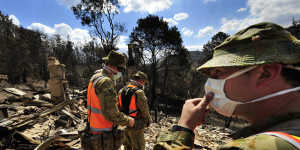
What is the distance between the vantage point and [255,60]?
827 millimetres

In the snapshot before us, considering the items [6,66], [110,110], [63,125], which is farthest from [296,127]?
[6,66]

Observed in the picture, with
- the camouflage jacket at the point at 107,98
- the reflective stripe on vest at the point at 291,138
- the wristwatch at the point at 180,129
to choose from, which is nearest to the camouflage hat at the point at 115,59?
the camouflage jacket at the point at 107,98

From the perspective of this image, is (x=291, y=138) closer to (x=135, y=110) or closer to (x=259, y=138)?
(x=259, y=138)

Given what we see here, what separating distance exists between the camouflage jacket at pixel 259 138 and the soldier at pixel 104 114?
4.88ft

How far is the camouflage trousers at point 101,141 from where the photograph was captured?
2.47 meters

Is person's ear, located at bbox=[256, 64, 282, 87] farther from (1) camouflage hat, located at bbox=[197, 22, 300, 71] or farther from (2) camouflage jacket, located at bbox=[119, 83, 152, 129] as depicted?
(2) camouflage jacket, located at bbox=[119, 83, 152, 129]

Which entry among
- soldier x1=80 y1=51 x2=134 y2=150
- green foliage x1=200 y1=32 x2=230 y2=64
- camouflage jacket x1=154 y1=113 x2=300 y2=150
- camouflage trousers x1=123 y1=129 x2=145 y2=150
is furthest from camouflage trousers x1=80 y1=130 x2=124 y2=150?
green foliage x1=200 y1=32 x2=230 y2=64

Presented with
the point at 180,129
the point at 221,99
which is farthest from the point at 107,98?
the point at 221,99

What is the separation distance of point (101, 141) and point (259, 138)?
8.11 ft

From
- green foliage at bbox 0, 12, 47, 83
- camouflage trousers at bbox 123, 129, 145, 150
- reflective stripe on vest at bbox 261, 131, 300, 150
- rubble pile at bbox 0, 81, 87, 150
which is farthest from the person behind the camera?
green foliage at bbox 0, 12, 47, 83

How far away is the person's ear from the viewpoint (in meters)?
0.83

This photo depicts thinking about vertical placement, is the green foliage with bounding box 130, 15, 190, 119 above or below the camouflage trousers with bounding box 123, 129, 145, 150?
above

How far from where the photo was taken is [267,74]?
86cm

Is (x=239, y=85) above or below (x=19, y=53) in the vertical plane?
below
